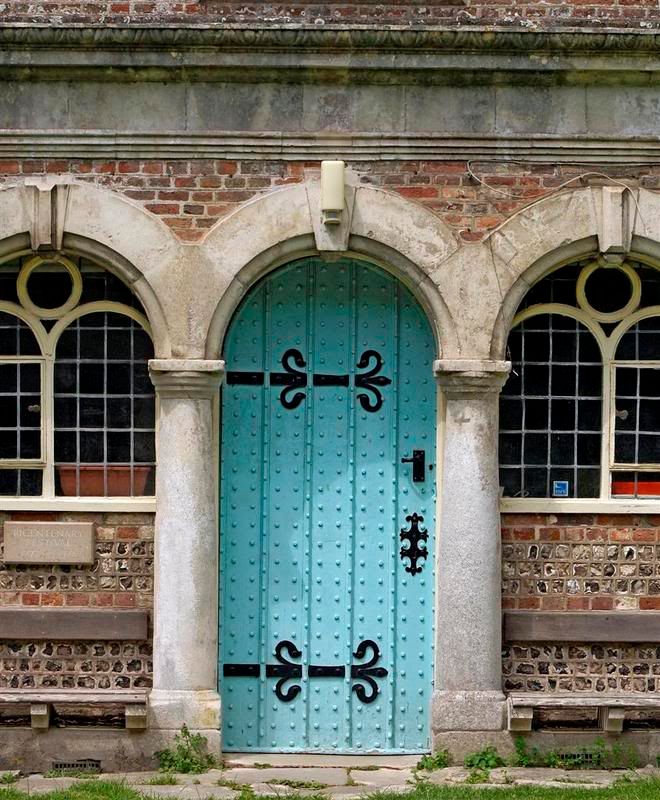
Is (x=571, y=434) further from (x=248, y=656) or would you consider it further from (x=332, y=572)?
(x=248, y=656)

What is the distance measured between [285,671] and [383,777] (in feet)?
3.14

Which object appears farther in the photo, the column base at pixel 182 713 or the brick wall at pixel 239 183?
the brick wall at pixel 239 183

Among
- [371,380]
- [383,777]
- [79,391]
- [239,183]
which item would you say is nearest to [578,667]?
[383,777]

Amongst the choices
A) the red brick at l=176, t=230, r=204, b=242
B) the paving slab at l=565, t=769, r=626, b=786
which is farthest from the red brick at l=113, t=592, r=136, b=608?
the paving slab at l=565, t=769, r=626, b=786

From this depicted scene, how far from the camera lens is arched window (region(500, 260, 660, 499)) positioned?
980 centimetres

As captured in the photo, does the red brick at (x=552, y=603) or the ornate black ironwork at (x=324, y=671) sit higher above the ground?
the red brick at (x=552, y=603)

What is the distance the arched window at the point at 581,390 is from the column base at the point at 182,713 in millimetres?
2383

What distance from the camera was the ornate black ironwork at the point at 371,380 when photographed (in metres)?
→ 9.72

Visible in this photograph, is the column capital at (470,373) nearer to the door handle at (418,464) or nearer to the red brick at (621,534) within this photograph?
the door handle at (418,464)

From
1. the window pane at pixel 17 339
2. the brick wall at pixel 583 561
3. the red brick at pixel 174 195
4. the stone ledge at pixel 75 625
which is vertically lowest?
the stone ledge at pixel 75 625

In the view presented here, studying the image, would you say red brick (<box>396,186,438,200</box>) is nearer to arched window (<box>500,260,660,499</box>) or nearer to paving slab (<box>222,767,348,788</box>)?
arched window (<box>500,260,660,499</box>)

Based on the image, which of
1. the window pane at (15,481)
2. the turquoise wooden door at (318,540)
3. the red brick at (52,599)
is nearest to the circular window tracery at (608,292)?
the turquoise wooden door at (318,540)

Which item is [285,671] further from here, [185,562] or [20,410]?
[20,410]

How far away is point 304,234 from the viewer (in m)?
9.45
